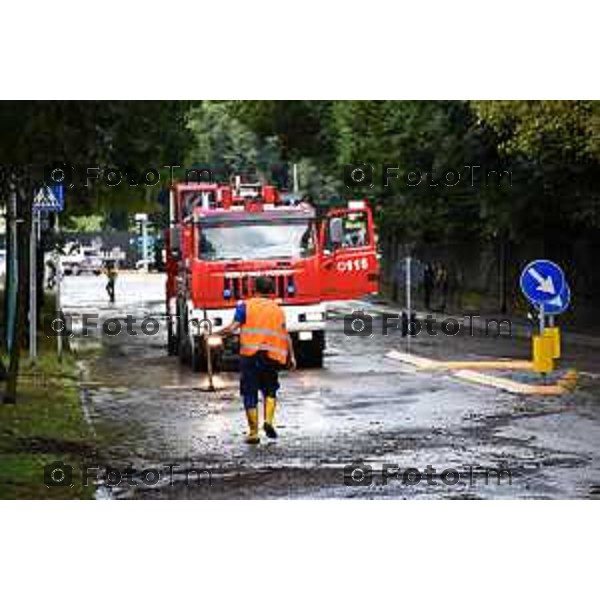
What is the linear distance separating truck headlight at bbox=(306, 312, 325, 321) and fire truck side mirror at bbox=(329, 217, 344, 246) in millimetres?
595

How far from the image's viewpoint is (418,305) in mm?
15367

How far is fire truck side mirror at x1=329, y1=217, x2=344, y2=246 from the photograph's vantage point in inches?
605

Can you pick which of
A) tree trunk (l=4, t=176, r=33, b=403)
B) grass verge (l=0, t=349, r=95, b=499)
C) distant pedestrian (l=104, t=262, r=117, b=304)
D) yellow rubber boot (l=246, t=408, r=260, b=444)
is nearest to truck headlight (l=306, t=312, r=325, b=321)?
yellow rubber boot (l=246, t=408, r=260, b=444)

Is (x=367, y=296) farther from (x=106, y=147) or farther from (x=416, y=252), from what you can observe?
(x=106, y=147)

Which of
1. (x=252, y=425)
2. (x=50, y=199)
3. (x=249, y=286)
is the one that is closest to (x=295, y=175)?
(x=249, y=286)

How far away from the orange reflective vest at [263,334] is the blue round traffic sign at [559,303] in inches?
86.0

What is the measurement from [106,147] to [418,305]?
9.10ft

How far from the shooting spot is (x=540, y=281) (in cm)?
1520

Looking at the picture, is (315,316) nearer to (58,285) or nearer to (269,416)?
(269,416)

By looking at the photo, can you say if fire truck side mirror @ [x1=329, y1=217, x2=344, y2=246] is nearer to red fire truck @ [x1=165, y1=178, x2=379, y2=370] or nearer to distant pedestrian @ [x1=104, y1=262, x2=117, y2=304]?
red fire truck @ [x1=165, y1=178, x2=379, y2=370]

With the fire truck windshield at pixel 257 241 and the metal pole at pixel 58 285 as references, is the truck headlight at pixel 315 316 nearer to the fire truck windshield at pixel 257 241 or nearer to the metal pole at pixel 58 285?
the fire truck windshield at pixel 257 241

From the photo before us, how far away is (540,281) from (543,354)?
2.17 feet
